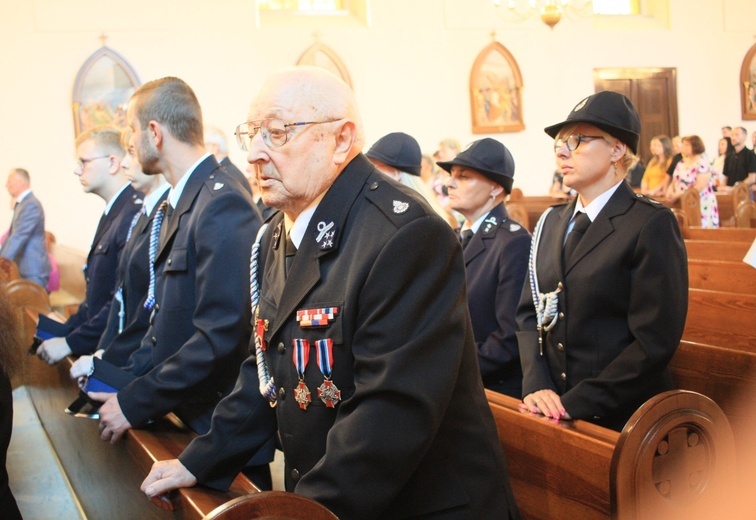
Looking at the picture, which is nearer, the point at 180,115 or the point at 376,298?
the point at 376,298

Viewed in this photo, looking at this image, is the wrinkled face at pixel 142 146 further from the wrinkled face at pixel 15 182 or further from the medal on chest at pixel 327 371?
the wrinkled face at pixel 15 182

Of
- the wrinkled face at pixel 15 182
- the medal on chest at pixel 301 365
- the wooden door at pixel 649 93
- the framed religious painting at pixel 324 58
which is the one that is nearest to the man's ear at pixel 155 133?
the medal on chest at pixel 301 365

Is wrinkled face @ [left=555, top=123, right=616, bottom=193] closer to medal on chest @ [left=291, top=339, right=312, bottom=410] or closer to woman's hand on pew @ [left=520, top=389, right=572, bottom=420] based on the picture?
woman's hand on pew @ [left=520, top=389, right=572, bottom=420]

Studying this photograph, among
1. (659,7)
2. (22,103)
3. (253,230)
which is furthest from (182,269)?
(659,7)

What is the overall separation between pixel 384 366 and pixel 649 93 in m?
14.9

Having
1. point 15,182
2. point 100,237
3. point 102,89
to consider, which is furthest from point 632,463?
point 102,89

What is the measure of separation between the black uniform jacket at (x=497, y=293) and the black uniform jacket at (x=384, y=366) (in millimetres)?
1296

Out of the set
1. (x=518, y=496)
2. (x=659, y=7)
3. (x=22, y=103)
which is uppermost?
(x=659, y=7)

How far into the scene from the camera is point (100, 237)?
3.98 metres

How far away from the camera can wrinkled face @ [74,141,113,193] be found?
4055mm

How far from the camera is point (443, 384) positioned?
1.50 meters

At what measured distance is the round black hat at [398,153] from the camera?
368 centimetres

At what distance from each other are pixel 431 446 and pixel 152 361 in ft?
4.45

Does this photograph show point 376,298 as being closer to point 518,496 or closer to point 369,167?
point 369,167
